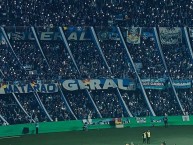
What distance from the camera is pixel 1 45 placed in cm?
4353

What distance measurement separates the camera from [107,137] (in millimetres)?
36031

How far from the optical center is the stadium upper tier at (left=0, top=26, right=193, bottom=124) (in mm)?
42094

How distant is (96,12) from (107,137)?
60.0 feet

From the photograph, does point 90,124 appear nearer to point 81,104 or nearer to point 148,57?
point 81,104

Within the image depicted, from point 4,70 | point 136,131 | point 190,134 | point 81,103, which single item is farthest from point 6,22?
point 190,134

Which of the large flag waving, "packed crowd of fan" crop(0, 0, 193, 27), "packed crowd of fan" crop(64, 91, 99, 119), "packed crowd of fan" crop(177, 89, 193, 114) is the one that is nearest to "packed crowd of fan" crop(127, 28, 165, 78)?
the large flag waving

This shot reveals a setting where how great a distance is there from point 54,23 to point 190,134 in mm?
20145

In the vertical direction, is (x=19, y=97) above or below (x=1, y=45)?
below

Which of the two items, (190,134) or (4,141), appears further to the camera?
(190,134)

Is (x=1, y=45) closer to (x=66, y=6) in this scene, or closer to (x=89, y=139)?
(x=66, y=6)

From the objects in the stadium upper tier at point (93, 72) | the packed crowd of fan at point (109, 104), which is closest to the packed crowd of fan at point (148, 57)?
the stadium upper tier at point (93, 72)

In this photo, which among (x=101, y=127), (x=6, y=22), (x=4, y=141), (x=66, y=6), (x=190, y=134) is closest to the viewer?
(x=4, y=141)

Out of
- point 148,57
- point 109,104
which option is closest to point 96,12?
point 148,57

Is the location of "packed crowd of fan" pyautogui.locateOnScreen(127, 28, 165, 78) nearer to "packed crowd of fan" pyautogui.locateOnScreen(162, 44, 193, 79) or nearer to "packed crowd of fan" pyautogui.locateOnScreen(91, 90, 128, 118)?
"packed crowd of fan" pyautogui.locateOnScreen(162, 44, 193, 79)
